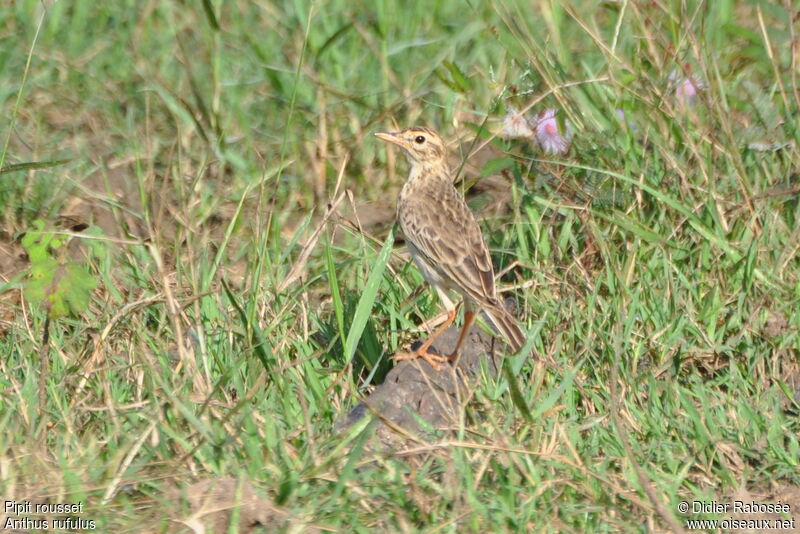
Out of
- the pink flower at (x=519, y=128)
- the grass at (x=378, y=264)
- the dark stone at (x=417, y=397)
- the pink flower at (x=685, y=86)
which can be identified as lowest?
the dark stone at (x=417, y=397)

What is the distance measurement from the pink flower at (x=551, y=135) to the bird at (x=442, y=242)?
0.53 meters

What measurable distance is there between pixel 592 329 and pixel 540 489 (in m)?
1.42

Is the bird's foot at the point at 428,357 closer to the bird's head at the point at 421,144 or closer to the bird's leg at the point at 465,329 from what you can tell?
the bird's leg at the point at 465,329

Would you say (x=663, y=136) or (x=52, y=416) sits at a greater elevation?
(x=663, y=136)

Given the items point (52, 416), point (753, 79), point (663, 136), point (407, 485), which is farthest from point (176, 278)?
point (753, 79)

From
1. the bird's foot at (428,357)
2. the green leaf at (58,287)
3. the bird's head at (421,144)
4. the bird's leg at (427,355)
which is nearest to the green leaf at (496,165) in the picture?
the bird's head at (421,144)

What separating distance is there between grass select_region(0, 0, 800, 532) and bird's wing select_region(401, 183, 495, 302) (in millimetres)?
227

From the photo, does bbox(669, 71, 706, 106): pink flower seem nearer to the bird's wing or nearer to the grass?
the grass

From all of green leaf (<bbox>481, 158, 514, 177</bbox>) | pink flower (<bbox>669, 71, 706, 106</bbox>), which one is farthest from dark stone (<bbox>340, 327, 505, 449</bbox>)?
pink flower (<bbox>669, 71, 706, 106</bbox>)

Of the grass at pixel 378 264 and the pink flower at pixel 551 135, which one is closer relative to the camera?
the grass at pixel 378 264

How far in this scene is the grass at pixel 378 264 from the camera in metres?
4.18

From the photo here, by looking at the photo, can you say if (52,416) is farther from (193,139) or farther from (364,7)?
(364,7)

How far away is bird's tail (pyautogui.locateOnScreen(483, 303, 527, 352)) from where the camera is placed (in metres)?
5.16

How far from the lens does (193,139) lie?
717 centimetres
